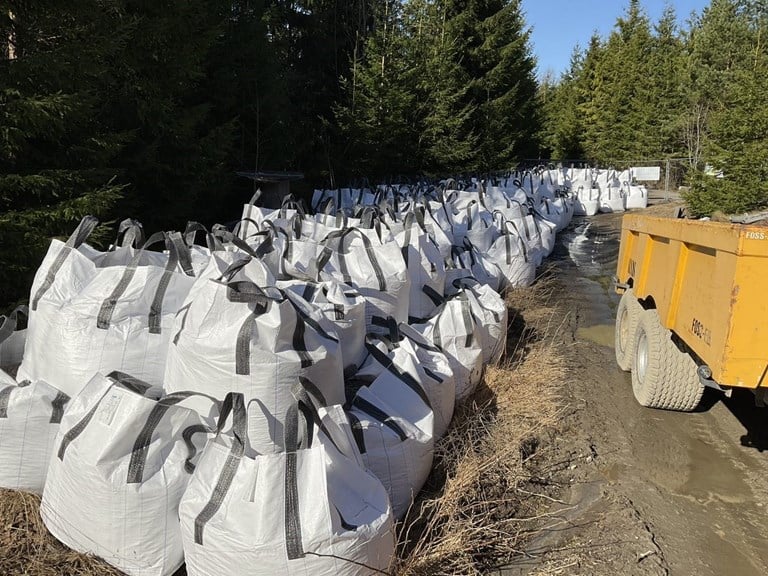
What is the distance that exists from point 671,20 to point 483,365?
120 feet

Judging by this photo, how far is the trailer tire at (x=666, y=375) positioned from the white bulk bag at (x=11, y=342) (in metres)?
3.67

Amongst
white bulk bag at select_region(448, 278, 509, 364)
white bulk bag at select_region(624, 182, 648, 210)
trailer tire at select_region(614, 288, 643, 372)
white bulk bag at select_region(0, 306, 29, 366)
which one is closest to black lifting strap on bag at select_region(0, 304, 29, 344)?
white bulk bag at select_region(0, 306, 29, 366)

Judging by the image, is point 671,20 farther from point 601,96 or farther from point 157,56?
point 157,56

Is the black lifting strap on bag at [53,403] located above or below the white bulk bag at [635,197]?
below

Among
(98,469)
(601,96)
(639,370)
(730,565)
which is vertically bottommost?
(730,565)

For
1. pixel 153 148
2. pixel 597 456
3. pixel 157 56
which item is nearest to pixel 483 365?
pixel 597 456

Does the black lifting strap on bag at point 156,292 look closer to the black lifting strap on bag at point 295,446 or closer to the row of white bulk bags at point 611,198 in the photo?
the black lifting strap on bag at point 295,446

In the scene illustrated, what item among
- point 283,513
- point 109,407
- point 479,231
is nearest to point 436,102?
point 479,231

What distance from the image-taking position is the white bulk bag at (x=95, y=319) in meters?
2.47

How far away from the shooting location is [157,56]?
5.90m

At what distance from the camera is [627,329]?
4.81 m

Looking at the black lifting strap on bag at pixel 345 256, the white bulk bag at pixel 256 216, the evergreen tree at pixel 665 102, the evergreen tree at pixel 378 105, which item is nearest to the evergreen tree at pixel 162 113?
the white bulk bag at pixel 256 216

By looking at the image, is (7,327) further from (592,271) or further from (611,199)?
(611,199)

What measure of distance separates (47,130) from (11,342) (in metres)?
1.98
